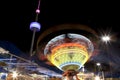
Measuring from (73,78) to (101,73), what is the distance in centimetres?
654

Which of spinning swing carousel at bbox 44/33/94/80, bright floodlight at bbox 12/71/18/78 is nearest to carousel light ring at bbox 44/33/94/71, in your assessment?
spinning swing carousel at bbox 44/33/94/80

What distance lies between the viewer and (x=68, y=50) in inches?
143

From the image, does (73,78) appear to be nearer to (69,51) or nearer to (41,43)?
(69,51)

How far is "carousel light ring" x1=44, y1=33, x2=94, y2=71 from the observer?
3.63 m

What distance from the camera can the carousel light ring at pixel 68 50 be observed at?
3.63 m

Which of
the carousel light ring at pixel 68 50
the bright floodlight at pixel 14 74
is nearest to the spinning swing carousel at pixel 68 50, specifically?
the carousel light ring at pixel 68 50

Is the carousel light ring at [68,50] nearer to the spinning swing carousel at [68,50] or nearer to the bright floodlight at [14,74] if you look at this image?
the spinning swing carousel at [68,50]

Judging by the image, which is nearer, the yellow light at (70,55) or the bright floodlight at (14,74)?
the yellow light at (70,55)

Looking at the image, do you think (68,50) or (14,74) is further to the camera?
(14,74)

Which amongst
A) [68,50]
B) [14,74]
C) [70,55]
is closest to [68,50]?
[68,50]

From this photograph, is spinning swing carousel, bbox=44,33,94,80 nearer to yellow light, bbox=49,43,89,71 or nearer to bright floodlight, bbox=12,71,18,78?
yellow light, bbox=49,43,89,71

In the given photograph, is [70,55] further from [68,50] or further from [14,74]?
[14,74]

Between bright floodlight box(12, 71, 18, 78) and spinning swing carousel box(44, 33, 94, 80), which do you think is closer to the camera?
spinning swing carousel box(44, 33, 94, 80)

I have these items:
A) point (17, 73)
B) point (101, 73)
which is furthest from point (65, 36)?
point (101, 73)
